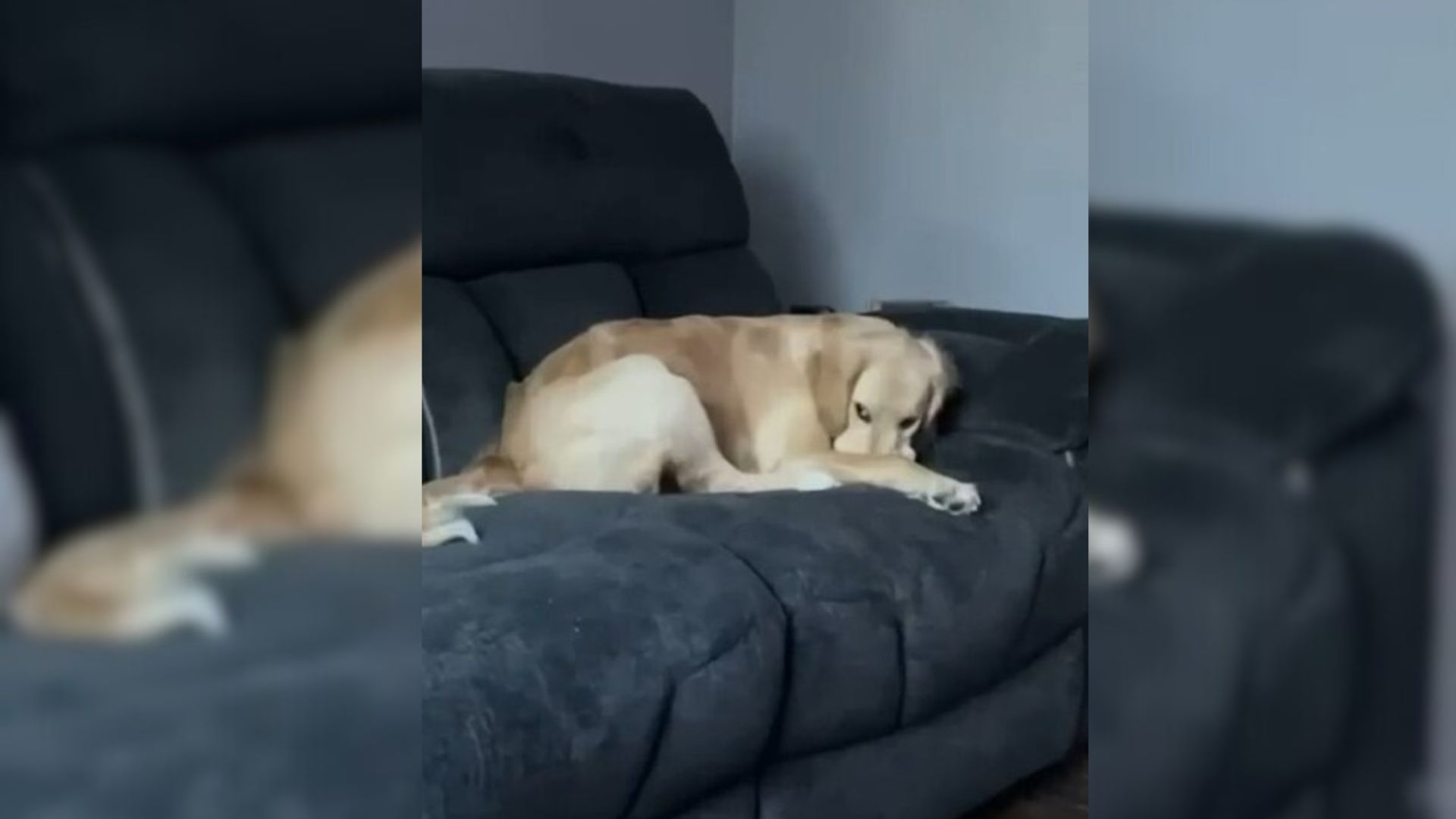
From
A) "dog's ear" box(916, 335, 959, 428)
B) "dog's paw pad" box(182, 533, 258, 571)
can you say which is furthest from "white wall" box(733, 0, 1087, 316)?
"dog's paw pad" box(182, 533, 258, 571)

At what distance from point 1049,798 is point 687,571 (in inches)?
30.5

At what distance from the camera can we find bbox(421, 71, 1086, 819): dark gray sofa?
48.9 inches

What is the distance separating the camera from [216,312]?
261 mm

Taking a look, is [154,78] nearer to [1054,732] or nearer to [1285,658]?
[1285,658]

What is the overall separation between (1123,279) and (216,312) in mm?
178

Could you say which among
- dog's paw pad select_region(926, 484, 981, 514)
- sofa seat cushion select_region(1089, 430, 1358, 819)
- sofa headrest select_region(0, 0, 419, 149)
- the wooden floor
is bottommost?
the wooden floor

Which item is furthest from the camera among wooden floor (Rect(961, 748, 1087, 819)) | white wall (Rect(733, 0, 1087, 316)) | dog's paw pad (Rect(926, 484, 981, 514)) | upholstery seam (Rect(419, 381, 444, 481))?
white wall (Rect(733, 0, 1087, 316))

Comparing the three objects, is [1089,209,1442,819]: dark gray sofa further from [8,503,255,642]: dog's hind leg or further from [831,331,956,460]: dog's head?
[831,331,956,460]: dog's head

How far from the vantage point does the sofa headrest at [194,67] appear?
0.24 metres

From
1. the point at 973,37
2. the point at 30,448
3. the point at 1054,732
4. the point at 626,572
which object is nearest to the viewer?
the point at 30,448

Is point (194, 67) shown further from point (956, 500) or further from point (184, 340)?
point (956, 500)

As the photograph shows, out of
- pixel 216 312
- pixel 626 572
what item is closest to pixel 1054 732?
pixel 626 572

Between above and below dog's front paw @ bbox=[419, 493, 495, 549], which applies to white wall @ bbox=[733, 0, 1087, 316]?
above

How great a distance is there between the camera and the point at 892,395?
2.05m
